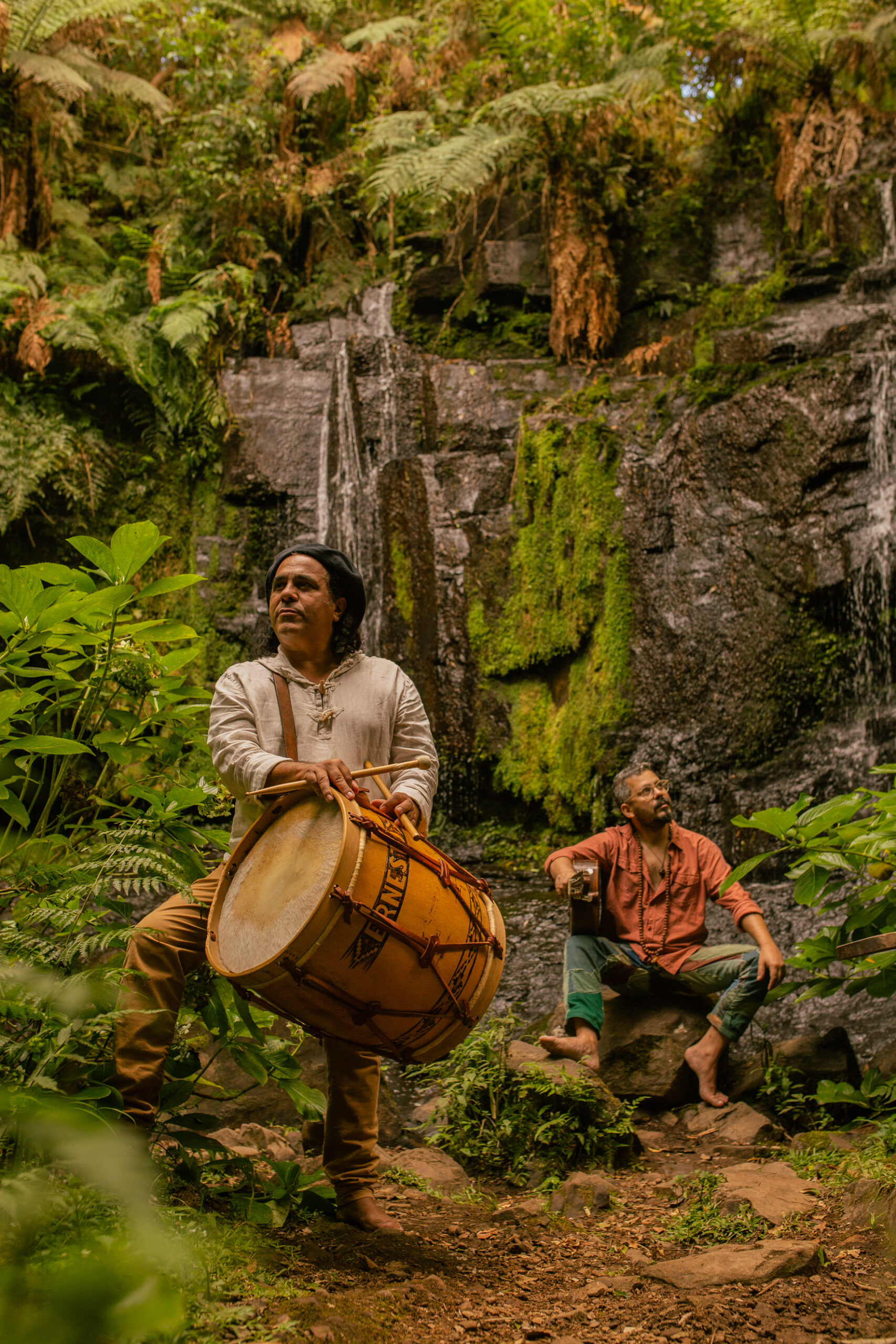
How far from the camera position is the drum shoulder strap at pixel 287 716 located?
2854 millimetres

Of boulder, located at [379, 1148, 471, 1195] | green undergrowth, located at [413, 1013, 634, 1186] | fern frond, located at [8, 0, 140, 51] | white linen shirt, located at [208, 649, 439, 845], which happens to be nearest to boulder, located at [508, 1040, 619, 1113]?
green undergrowth, located at [413, 1013, 634, 1186]

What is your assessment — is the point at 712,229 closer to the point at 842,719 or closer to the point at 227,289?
the point at 227,289

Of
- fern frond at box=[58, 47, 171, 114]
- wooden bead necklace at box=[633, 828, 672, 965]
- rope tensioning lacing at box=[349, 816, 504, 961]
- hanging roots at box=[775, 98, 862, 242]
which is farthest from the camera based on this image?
fern frond at box=[58, 47, 171, 114]

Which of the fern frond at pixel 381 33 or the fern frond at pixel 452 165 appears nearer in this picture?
the fern frond at pixel 452 165

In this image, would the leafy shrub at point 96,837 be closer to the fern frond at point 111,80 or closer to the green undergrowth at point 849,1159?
the green undergrowth at point 849,1159

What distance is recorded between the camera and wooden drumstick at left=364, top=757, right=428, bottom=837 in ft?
8.19

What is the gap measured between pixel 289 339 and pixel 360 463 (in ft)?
6.75

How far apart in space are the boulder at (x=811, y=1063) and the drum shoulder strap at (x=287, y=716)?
2.81 m

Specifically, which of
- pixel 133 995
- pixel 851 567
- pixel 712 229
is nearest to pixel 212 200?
pixel 712 229

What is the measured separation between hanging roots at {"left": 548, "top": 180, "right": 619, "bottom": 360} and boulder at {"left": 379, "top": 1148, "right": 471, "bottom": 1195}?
7895 mm

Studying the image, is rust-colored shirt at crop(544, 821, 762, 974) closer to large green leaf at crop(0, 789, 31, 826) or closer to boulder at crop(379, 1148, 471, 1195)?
boulder at crop(379, 1148, 471, 1195)

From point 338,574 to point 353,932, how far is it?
4.25ft

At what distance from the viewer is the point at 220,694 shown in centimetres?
286

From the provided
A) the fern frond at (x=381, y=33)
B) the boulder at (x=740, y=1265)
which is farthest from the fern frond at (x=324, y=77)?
the boulder at (x=740, y=1265)
